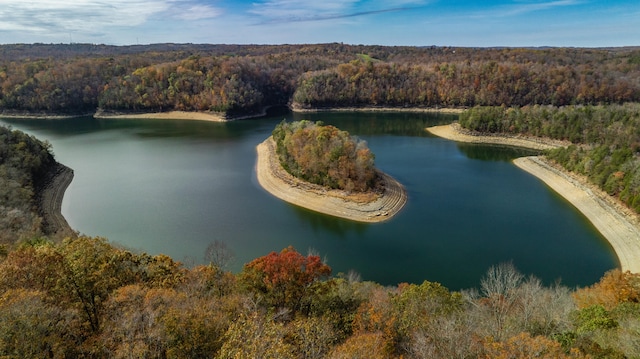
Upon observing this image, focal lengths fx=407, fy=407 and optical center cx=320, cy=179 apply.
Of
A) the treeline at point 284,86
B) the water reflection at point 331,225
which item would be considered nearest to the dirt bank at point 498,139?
the treeline at point 284,86

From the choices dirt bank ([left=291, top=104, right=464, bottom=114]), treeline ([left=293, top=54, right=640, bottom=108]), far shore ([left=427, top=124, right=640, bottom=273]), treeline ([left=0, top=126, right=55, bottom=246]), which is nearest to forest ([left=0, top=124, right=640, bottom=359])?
treeline ([left=0, top=126, right=55, bottom=246])

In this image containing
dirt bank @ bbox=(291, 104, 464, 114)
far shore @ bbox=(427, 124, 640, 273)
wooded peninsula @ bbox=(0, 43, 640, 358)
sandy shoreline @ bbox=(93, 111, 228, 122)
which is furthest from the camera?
dirt bank @ bbox=(291, 104, 464, 114)

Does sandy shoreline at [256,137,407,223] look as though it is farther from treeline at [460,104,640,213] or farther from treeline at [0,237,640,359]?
treeline at [460,104,640,213]

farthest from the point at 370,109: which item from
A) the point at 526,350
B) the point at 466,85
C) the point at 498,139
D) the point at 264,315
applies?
the point at 526,350

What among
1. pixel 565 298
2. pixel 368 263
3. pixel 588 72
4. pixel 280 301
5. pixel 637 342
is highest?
pixel 588 72

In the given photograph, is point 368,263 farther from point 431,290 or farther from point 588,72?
point 588,72

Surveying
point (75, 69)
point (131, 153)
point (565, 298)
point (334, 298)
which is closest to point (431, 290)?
point (334, 298)
